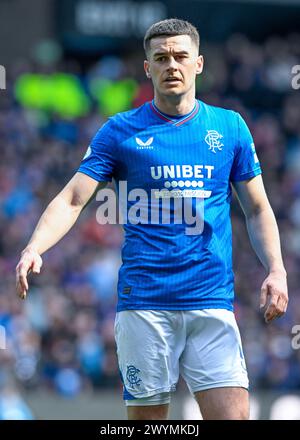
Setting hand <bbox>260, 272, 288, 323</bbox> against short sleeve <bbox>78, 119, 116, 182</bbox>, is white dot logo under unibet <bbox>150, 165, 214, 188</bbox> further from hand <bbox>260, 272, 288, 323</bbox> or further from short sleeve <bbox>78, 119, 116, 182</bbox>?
hand <bbox>260, 272, 288, 323</bbox>

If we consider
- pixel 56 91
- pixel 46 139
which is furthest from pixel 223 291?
pixel 56 91

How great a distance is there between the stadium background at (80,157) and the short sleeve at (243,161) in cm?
597

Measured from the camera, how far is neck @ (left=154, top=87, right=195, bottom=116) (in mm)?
5570

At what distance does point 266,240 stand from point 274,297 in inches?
15.8

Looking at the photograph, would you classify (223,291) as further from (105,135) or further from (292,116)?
(292,116)

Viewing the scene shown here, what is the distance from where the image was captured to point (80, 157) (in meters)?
15.8

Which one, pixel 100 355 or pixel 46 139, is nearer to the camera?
pixel 100 355

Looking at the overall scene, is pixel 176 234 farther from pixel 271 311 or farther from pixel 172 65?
pixel 172 65

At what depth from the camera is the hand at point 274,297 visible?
520 cm

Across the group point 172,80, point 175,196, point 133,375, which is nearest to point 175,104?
point 172,80

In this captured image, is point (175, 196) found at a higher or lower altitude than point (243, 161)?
lower
